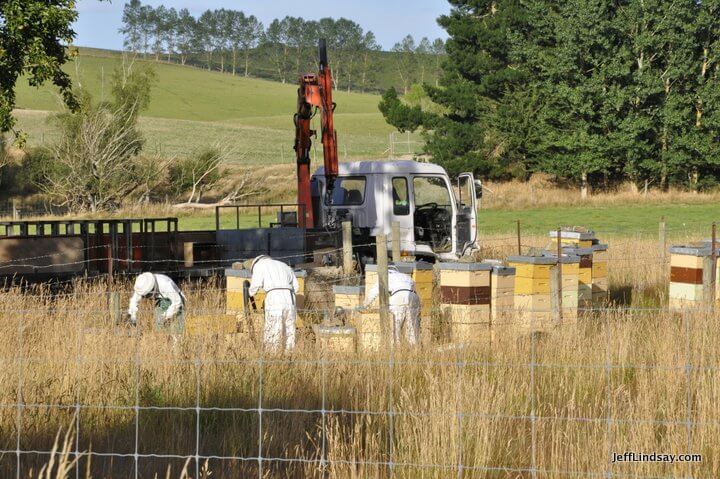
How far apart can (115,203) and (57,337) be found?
42.3 meters

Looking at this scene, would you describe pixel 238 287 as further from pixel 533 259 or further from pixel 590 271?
pixel 590 271

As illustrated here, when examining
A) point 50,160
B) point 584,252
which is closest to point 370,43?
point 50,160

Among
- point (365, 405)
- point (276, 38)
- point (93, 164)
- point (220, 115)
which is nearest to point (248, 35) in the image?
point (276, 38)

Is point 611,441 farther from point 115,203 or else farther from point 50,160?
point 50,160

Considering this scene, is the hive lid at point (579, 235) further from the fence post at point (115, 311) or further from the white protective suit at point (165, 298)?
the fence post at point (115, 311)

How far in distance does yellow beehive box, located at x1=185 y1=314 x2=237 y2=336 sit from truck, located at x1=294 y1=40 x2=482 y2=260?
7.89 metres

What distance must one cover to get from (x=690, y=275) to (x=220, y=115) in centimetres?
9770

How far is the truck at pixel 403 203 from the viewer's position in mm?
19188

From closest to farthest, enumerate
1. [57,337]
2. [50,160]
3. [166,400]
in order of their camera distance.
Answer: [166,400], [57,337], [50,160]

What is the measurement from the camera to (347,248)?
17422 millimetres

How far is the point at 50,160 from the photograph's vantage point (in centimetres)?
5403

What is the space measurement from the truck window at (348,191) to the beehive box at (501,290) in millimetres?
8198

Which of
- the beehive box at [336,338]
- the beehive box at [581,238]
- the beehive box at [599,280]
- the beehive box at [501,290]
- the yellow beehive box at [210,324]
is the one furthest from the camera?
the beehive box at [581,238]

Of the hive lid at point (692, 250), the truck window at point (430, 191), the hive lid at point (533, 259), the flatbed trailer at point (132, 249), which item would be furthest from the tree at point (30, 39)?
the hive lid at point (692, 250)
